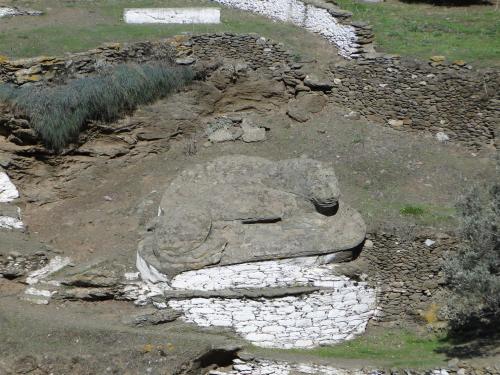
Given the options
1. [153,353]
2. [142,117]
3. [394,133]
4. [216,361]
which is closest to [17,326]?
[153,353]

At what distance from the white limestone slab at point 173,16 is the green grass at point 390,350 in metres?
8.92

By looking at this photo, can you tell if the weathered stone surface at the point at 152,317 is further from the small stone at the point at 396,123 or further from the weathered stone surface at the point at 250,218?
the small stone at the point at 396,123

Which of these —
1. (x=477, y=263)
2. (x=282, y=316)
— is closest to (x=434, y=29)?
(x=477, y=263)

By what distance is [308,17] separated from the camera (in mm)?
16922

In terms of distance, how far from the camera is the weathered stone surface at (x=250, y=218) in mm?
10891

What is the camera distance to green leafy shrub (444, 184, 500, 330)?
9.59 meters

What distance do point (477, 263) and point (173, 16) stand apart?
10079 millimetres

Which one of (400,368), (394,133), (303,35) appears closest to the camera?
(400,368)

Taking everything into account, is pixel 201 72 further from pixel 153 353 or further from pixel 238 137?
pixel 153 353

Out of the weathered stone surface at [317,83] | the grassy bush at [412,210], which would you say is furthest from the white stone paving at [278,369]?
the weathered stone surface at [317,83]

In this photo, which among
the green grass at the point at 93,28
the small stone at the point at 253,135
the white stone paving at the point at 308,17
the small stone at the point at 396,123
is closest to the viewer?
the small stone at the point at 253,135

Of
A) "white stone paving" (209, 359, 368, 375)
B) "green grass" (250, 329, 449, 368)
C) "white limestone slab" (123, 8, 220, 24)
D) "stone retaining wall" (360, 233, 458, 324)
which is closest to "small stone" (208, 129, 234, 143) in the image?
"white limestone slab" (123, 8, 220, 24)

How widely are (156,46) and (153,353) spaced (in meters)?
7.52

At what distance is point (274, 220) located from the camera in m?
11.4
